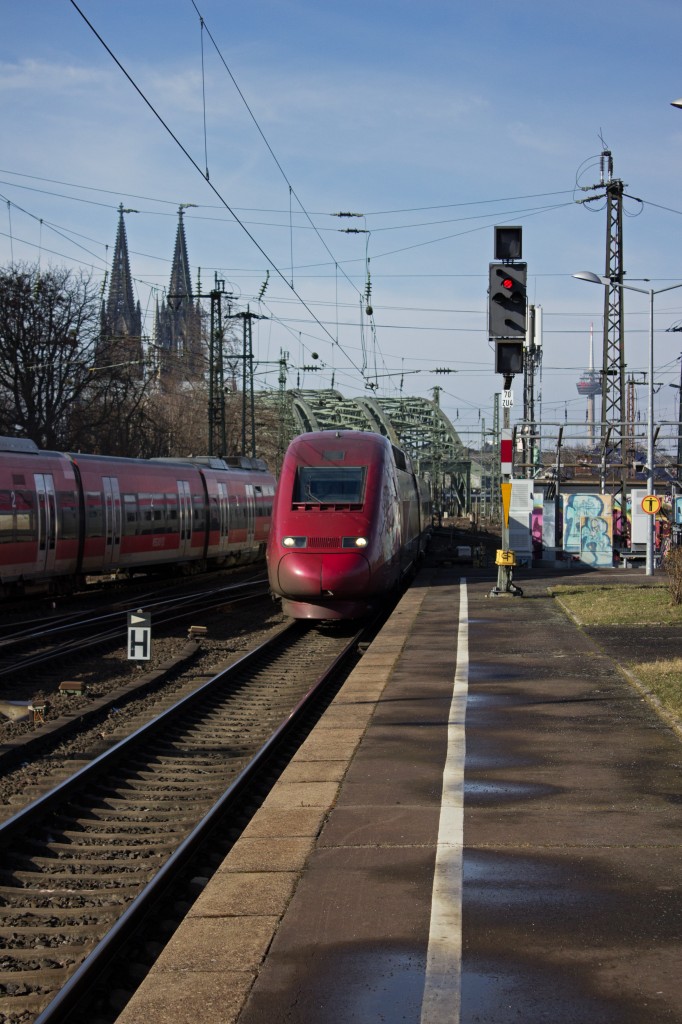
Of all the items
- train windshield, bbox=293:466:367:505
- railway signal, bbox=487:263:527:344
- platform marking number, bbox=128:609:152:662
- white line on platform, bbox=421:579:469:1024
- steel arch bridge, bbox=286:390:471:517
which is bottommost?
white line on platform, bbox=421:579:469:1024

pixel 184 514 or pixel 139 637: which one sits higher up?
pixel 184 514

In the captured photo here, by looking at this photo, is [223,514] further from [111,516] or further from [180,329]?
[180,329]

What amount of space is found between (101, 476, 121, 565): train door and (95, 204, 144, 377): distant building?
1993 cm

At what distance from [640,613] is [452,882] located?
13.0m

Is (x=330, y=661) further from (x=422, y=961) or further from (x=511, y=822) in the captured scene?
(x=422, y=961)

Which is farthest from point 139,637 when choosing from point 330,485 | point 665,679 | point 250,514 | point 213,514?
point 250,514

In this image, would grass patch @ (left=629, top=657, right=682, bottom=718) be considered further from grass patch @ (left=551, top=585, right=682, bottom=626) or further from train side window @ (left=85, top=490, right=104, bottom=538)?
train side window @ (left=85, top=490, right=104, bottom=538)

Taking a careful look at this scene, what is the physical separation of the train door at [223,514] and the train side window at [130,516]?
639 centimetres

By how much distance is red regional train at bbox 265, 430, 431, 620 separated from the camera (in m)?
18.4

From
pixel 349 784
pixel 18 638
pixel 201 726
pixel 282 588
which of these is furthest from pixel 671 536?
pixel 349 784

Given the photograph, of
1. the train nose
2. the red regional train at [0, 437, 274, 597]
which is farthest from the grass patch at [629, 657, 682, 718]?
the red regional train at [0, 437, 274, 597]

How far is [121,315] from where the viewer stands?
107m

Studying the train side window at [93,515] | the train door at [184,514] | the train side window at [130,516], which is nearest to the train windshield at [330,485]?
the train side window at [93,515]

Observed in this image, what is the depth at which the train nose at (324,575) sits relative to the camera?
18281mm
